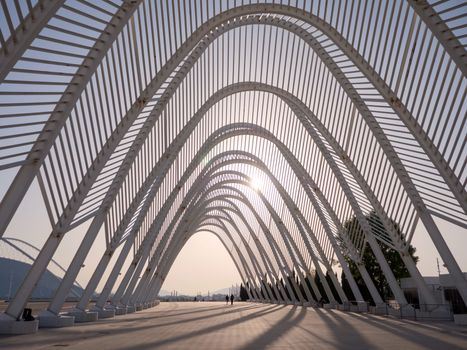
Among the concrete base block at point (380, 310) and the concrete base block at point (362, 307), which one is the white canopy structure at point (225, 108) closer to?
the concrete base block at point (380, 310)

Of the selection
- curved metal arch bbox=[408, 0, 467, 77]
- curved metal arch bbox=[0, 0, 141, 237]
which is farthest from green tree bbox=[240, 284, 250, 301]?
curved metal arch bbox=[0, 0, 141, 237]

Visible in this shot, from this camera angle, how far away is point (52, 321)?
57.0 feet

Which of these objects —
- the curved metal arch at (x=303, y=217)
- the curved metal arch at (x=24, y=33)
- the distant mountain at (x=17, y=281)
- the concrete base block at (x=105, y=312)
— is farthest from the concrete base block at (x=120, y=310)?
the distant mountain at (x=17, y=281)

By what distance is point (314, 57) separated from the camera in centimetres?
2694

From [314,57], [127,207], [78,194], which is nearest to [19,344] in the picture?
[78,194]

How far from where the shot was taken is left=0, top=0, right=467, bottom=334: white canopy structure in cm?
1268

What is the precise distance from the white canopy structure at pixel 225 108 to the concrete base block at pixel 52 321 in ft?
1.42

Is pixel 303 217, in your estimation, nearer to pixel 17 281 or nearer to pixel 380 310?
pixel 380 310

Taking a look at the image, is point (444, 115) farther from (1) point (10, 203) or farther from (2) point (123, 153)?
(1) point (10, 203)

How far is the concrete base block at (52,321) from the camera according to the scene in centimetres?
1733

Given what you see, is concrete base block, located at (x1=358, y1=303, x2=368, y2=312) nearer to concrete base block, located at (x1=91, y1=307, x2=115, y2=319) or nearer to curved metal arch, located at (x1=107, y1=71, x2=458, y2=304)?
curved metal arch, located at (x1=107, y1=71, x2=458, y2=304)

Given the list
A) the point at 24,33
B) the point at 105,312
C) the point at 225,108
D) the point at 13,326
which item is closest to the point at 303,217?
the point at 225,108

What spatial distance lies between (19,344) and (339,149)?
22207 mm

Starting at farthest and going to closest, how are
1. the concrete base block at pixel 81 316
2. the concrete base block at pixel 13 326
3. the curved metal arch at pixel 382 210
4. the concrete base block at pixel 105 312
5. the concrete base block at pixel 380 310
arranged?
the concrete base block at pixel 380 310, the concrete base block at pixel 105 312, the curved metal arch at pixel 382 210, the concrete base block at pixel 81 316, the concrete base block at pixel 13 326
